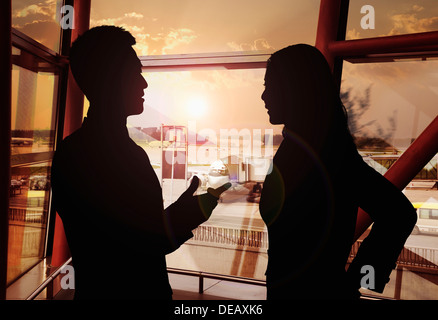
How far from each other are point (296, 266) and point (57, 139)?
3.75 meters

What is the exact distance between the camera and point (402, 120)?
305 cm

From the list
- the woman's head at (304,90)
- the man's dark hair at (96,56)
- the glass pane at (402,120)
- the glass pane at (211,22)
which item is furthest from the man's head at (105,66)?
the glass pane at (402,120)

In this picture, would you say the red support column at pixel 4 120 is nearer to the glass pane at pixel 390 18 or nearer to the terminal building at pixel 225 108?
the terminal building at pixel 225 108

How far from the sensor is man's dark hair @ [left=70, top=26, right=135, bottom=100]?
111 cm

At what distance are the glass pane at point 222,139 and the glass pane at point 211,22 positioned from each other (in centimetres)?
28

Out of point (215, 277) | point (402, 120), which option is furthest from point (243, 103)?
point (215, 277)

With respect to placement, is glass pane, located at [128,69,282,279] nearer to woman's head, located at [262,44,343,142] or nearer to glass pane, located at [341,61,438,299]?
glass pane, located at [341,61,438,299]

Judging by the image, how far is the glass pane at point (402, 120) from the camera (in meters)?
3.01

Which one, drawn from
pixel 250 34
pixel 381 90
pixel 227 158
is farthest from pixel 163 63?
pixel 381 90

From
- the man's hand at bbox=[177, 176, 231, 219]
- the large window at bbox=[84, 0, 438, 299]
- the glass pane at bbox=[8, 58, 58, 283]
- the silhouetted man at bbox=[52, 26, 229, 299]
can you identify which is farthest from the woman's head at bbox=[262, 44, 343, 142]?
the glass pane at bbox=[8, 58, 58, 283]

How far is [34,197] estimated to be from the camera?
3.89m

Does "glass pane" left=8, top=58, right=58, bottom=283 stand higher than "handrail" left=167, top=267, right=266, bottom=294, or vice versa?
"glass pane" left=8, top=58, right=58, bottom=283

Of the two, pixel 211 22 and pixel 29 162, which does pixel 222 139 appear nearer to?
pixel 211 22

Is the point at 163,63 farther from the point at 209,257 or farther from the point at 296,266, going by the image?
the point at 296,266
